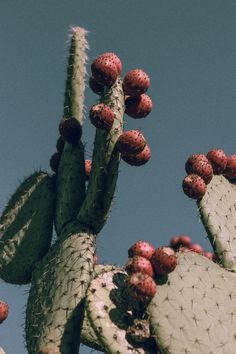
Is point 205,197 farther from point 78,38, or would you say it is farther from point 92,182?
point 78,38

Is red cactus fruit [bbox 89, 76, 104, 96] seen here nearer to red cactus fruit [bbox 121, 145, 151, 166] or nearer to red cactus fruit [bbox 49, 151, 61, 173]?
red cactus fruit [bbox 121, 145, 151, 166]

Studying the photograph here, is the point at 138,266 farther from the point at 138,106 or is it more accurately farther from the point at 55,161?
the point at 55,161

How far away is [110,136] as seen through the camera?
3781mm

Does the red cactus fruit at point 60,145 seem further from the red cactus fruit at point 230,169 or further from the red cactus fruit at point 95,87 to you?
the red cactus fruit at point 230,169

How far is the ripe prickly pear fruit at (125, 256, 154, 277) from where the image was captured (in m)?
3.53

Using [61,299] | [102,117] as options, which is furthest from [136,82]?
[61,299]

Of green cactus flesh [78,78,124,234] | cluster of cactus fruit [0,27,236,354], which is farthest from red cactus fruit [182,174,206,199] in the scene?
green cactus flesh [78,78,124,234]

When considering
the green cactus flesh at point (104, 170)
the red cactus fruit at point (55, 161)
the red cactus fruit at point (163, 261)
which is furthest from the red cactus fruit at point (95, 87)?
the red cactus fruit at point (163, 261)

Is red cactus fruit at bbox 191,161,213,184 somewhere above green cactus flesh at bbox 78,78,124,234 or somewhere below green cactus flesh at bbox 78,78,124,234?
above

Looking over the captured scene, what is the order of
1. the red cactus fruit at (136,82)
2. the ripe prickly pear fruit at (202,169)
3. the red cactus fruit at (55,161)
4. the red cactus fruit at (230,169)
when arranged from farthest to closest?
1. the red cactus fruit at (230,169)
2. the red cactus fruit at (55,161)
3. the ripe prickly pear fruit at (202,169)
4. the red cactus fruit at (136,82)

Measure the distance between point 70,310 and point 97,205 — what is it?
58 cm

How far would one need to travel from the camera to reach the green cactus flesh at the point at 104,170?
3777 millimetres

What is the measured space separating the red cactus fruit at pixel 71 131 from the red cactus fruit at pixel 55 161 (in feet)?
0.89

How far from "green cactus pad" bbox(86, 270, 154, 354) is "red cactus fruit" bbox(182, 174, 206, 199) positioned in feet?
2.14
